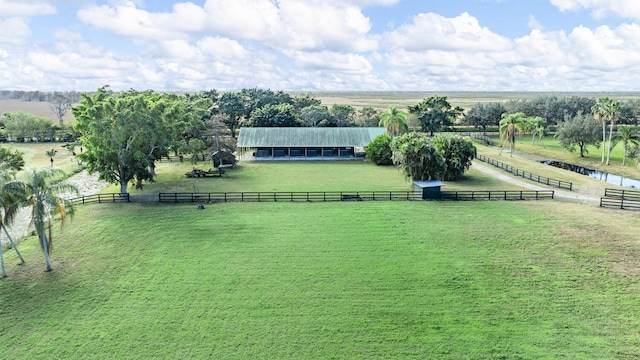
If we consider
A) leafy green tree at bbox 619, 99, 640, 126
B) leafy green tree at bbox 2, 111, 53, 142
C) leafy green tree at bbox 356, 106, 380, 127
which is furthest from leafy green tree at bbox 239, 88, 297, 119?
leafy green tree at bbox 619, 99, 640, 126

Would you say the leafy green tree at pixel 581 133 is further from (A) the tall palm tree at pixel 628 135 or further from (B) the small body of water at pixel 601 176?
(A) the tall palm tree at pixel 628 135

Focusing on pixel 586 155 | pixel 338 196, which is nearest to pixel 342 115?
pixel 586 155

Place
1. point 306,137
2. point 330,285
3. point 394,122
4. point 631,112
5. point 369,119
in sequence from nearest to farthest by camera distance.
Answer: point 330,285, point 306,137, point 394,122, point 631,112, point 369,119

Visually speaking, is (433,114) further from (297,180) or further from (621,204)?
(621,204)

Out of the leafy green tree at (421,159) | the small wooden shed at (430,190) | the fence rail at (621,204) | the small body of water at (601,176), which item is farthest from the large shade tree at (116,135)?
the small body of water at (601,176)

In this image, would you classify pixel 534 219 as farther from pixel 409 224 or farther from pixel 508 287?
pixel 508 287

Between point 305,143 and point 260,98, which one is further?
point 260,98
